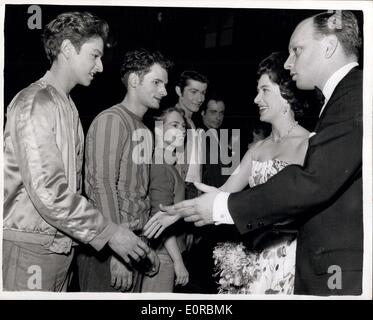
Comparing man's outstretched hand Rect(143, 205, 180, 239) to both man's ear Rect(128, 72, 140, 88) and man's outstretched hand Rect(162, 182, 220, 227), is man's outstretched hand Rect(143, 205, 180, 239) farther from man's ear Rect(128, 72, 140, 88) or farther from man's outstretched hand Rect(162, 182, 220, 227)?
man's ear Rect(128, 72, 140, 88)

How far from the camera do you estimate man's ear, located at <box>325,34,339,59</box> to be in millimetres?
3250

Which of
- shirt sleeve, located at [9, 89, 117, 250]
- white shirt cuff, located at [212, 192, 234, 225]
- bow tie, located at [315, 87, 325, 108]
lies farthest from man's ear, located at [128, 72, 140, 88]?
bow tie, located at [315, 87, 325, 108]

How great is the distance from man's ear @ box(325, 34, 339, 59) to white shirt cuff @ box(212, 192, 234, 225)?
94 centimetres

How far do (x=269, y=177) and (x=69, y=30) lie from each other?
4.42 feet

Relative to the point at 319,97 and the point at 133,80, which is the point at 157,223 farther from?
the point at 319,97

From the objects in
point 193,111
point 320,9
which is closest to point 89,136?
point 193,111

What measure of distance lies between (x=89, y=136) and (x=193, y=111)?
59 centimetres

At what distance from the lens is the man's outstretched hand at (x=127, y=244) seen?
3.18 meters

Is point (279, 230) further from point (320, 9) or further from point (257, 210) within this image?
point (320, 9)

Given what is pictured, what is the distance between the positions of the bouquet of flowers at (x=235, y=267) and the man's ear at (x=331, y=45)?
1154mm

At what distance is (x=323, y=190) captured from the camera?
310 cm

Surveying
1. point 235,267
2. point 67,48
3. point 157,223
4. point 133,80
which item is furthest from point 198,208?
point 67,48

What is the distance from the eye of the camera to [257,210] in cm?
311

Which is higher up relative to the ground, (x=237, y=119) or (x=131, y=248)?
(x=237, y=119)
